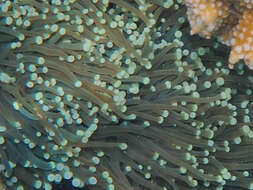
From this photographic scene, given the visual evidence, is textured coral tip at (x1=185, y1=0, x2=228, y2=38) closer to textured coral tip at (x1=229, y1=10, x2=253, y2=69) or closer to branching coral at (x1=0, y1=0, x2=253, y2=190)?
textured coral tip at (x1=229, y1=10, x2=253, y2=69)

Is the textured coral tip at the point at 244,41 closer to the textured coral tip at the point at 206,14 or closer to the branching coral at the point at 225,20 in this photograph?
the branching coral at the point at 225,20

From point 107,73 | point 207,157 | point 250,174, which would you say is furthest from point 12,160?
point 250,174

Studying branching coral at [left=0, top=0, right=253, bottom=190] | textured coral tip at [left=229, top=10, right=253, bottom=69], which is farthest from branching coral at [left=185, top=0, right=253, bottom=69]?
branching coral at [left=0, top=0, right=253, bottom=190]

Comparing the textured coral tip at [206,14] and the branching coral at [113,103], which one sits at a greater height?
the textured coral tip at [206,14]

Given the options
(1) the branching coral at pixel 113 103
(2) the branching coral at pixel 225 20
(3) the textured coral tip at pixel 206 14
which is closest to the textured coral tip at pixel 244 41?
(2) the branching coral at pixel 225 20

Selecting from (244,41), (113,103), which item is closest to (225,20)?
(244,41)
